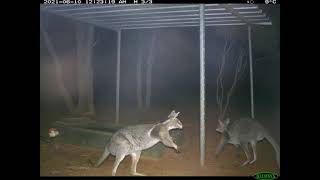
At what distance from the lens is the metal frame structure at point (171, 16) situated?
15.9 feet

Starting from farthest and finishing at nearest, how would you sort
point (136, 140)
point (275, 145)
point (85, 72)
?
point (85, 72)
point (275, 145)
point (136, 140)

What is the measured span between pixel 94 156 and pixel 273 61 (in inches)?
111

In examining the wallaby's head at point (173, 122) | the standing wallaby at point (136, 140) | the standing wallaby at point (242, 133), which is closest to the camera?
the standing wallaby at point (136, 140)

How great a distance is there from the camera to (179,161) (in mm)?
4984

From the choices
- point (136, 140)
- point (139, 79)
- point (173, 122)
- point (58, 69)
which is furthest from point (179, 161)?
point (58, 69)

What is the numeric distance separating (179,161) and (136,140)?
67 cm

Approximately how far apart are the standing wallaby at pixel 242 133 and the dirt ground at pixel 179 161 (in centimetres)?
8

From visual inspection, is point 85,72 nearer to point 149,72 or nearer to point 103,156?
point 149,72

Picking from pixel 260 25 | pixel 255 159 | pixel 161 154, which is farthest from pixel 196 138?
pixel 260 25

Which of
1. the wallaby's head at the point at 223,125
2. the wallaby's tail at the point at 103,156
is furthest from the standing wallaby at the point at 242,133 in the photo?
the wallaby's tail at the point at 103,156

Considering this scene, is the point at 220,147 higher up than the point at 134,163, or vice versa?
the point at 220,147

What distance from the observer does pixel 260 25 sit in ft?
16.7

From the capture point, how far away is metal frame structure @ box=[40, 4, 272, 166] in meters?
4.86

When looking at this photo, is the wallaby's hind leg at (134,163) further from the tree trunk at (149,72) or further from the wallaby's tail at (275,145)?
the wallaby's tail at (275,145)
